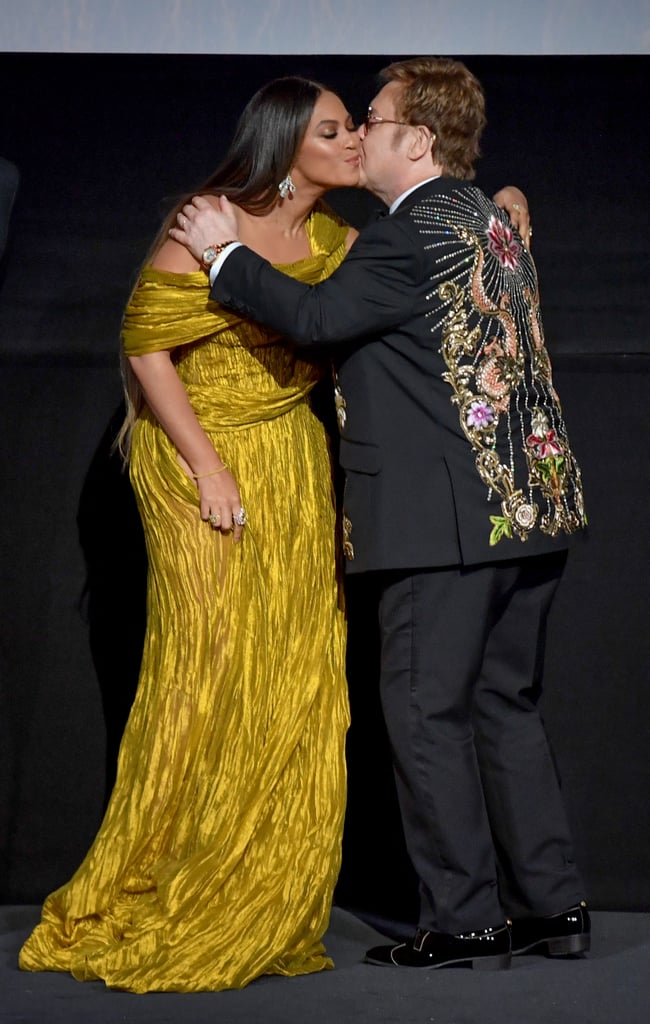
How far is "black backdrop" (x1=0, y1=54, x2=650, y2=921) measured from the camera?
3.18 meters

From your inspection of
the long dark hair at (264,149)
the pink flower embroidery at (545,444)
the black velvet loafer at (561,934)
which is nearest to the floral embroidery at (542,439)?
the pink flower embroidery at (545,444)

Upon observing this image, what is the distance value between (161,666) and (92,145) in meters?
1.24

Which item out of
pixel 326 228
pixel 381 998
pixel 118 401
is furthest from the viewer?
pixel 118 401

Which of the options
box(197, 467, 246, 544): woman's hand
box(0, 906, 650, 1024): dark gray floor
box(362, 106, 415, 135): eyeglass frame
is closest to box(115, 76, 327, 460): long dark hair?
box(362, 106, 415, 135): eyeglass frame

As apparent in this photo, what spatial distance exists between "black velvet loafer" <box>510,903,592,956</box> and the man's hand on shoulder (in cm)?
139

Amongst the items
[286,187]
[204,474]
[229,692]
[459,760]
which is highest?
[286,187]

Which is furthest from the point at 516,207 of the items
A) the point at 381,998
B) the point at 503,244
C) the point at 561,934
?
the point at 381,998

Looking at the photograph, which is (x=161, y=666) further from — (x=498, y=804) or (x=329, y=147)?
(x=329, y=147)

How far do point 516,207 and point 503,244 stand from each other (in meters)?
0.31

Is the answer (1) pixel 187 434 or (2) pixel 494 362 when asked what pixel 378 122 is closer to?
(2) pixel 494 362

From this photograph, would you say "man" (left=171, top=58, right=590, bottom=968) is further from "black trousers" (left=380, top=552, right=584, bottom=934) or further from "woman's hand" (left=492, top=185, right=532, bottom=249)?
"woman's hand" (left=492, top=185, right=532, bottom=249)

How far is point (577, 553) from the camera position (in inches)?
126

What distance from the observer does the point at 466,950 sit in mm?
2557

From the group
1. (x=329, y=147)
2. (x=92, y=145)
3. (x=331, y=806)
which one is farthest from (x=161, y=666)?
(x=92, y=145)
